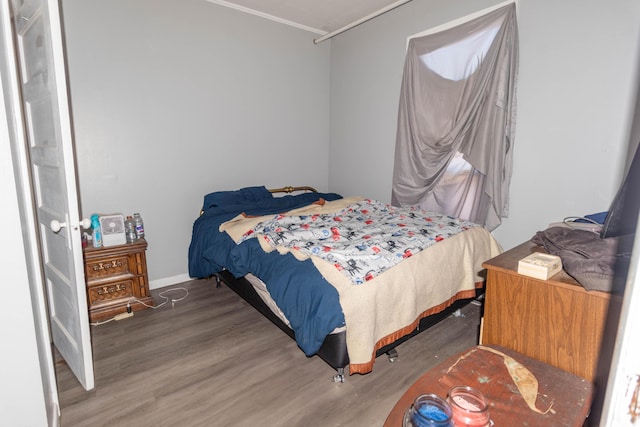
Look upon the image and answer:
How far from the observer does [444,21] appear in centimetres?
299

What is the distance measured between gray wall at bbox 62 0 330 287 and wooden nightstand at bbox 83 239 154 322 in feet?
1.48

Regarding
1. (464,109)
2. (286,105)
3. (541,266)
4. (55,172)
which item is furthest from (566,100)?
(55,172)

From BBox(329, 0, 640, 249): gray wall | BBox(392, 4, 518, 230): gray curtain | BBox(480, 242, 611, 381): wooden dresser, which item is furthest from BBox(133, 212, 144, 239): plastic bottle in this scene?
BBox(329, 0, 640, 249): gray wall

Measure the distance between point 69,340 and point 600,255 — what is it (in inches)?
106

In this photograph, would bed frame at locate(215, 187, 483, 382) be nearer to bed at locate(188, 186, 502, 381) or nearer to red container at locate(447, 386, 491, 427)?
bed at locate(188, 186, 502, 381)

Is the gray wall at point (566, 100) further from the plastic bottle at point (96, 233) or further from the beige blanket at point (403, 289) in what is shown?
the plastic bottle at point (96, 233)

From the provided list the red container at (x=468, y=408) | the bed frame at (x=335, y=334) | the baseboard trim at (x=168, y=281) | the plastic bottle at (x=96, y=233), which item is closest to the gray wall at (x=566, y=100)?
the bed frame at (x=335, y=334)

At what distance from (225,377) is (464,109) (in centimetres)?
277

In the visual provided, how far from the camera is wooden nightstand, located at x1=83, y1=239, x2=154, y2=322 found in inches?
103

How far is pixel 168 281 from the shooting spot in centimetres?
336

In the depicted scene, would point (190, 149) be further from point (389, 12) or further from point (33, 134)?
point (389, 12)

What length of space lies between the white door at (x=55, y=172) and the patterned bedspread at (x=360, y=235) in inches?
41.4

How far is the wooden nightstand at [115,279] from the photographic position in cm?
262

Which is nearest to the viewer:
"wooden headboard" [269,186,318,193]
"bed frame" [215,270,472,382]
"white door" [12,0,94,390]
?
"white door" [12,0,94,390]
